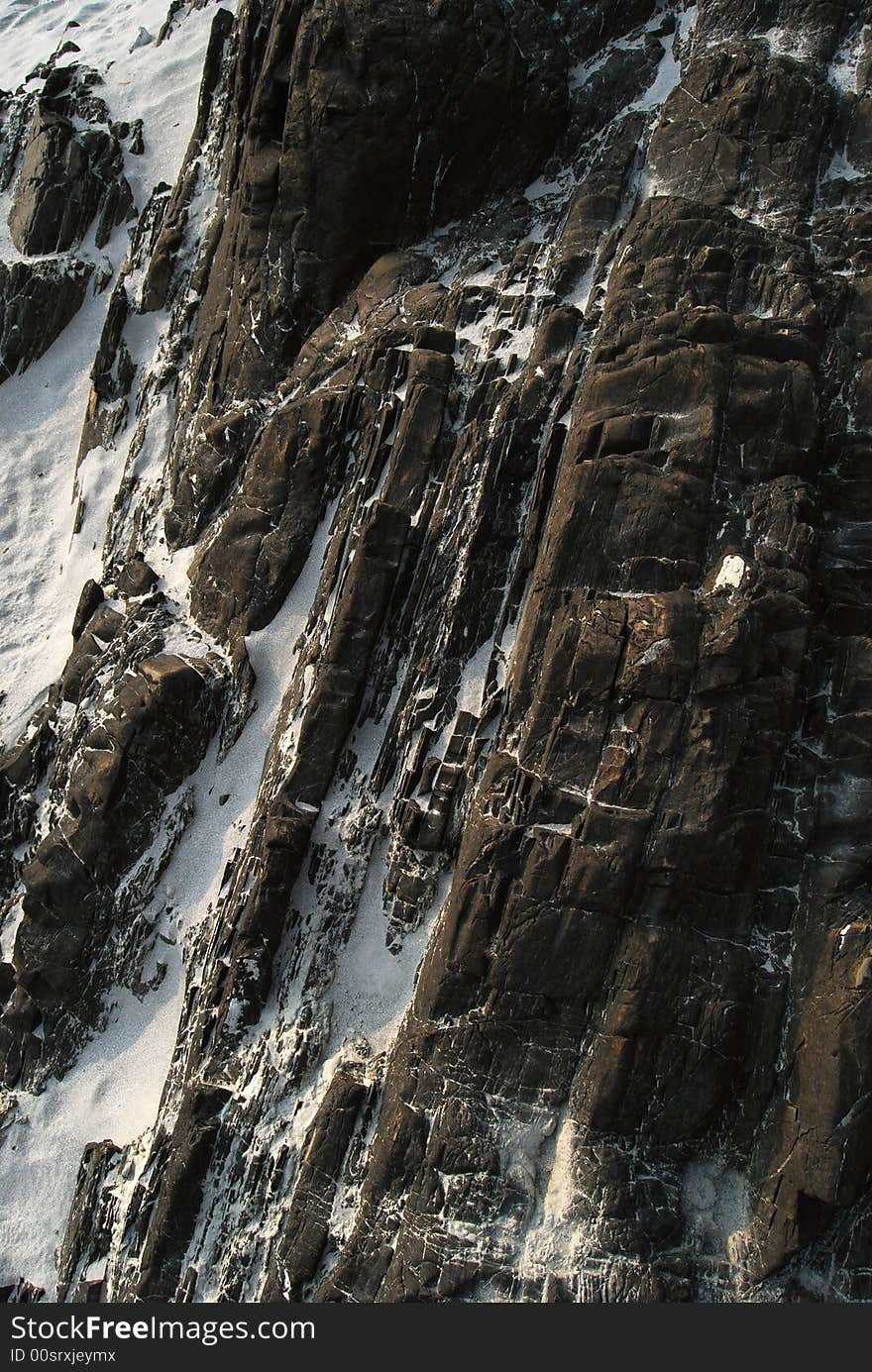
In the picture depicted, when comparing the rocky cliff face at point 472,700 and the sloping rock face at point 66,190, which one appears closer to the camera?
the rocky cliff face at point 472,700

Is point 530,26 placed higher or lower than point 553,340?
higher

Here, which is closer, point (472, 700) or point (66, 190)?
point (472, 700)

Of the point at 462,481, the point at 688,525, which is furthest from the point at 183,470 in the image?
the point at 688,525

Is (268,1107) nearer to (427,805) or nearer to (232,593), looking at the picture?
(427,805)

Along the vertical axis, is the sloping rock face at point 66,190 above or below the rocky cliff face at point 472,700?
above

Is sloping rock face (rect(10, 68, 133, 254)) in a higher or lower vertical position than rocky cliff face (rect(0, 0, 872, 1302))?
higher

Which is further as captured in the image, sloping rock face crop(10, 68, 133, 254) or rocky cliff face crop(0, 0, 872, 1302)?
sloping rock face crop(10, 68, 133, 254)

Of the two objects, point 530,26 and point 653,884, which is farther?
point 530,26

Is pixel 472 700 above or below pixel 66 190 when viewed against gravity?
below
